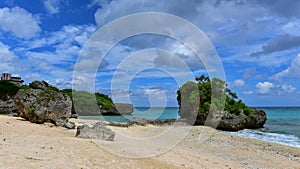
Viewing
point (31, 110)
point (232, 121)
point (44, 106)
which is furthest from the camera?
point (232, 121)

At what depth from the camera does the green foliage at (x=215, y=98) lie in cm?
4041

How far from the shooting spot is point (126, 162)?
10547mm

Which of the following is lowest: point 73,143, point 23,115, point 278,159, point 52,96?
point 278,159

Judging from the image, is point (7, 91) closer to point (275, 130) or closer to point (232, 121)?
point (232, 121)

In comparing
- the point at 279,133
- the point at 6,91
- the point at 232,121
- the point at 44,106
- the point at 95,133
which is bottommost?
the point at 279,133

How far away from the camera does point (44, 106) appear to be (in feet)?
76.7

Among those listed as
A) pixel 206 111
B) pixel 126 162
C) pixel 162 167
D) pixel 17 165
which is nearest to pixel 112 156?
pixel 126 162

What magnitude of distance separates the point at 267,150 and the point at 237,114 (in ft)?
68.5

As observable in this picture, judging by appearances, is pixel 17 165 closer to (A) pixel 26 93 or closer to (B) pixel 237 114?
(A) pixel 26 93

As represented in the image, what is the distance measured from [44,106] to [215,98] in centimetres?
2652

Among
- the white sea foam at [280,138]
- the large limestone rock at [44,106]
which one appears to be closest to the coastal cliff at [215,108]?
the white sea foam at [280,138]

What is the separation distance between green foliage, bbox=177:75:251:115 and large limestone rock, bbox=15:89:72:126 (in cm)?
2223

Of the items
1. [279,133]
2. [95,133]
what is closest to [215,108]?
[279,133]

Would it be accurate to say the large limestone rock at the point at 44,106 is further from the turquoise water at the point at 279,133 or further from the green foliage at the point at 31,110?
the turquoise water at the point at 279,133
